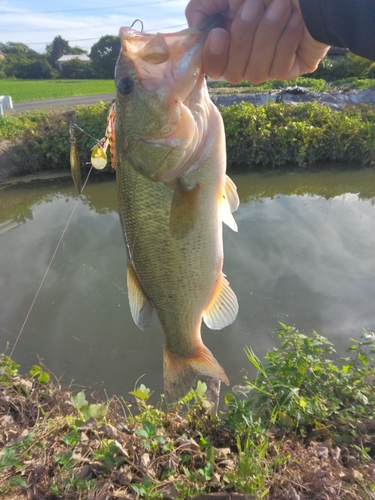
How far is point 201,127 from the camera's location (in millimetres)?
1447

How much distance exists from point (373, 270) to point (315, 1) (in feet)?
16.2

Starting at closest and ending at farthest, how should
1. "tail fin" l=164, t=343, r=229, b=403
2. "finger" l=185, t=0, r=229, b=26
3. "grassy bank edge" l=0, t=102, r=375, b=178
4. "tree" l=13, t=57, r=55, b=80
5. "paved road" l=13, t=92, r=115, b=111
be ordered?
1. "finger" l=185, t=0, r=229, b=26
2. "tail fin" l=164, t=343, r=229, b=403
3. "grassy bank edge" l=0, t=102, r=375, b=178
4. "paved road" l=13, t=92, r=115, b=111
5. "tree" l=13, t=57, r=55, b=80

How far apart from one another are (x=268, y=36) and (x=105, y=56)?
5942cm

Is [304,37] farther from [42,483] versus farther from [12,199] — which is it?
[12,199]

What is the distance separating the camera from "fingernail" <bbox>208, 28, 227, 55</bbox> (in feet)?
4.07

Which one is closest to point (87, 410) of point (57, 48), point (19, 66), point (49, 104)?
point (49, 104)

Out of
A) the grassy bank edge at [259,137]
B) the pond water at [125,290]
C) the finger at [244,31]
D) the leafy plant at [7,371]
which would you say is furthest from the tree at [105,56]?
the finger at [244,31]

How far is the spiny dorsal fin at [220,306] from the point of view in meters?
1.75

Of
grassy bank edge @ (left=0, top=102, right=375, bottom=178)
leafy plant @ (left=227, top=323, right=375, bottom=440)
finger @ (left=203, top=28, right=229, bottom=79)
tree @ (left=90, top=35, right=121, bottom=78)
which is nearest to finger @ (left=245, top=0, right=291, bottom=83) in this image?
finger @ (left=203, top=28, right=229, bottom=79)

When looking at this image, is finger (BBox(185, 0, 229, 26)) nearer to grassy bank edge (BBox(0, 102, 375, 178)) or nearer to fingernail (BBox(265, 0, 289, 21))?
fingernail (BBox(265, 0, 289, 21))

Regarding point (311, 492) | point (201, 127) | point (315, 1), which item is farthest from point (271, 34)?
point (311, 492)

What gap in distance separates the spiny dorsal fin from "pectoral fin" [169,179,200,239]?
0.41m

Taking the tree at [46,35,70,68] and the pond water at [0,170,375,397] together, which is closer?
the pond water at [0,170,375,397]

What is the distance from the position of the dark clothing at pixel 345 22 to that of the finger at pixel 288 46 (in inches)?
2.6
